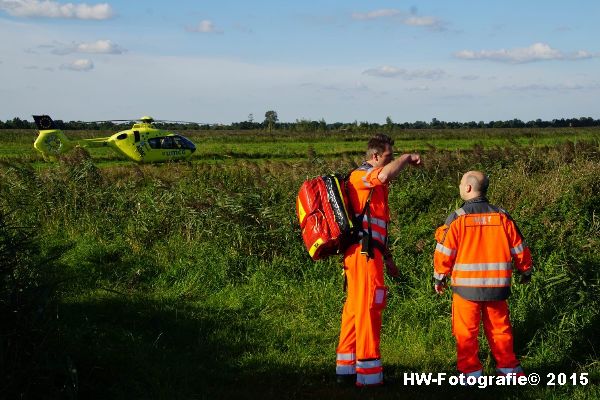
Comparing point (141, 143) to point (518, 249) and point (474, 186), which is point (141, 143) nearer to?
point (474, 186)

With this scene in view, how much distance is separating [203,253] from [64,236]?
3300 millimetres

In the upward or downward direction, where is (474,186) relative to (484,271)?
upward

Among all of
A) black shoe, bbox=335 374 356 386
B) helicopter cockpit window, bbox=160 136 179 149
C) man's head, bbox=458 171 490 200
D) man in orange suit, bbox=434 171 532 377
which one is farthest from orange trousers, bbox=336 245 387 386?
helicopter cockpit window, bbox=160 136 179 149

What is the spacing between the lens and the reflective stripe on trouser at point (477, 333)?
5652 mm

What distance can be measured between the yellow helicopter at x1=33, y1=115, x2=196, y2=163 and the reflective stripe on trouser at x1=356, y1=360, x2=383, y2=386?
25.9 meters

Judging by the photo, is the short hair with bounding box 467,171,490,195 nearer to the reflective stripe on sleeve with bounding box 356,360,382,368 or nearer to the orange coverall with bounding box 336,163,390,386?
the orange coverall with bounding box 336,163,390,386

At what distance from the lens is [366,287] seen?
565 centimetres

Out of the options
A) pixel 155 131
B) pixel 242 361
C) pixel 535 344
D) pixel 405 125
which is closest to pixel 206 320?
pixel 242 361

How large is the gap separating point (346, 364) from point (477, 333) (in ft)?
3.83

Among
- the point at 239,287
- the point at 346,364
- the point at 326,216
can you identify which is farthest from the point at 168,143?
the point at 346,364

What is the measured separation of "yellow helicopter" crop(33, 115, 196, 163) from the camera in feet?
102

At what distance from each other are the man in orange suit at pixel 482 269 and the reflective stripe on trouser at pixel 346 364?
0.92 meters

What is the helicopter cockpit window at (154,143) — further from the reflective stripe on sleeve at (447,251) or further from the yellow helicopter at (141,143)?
the reflective stripe on sleeve at (447,251)

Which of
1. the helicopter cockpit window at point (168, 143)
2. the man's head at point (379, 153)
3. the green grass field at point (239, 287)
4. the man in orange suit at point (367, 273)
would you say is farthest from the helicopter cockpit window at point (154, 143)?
the man's head at point (379, 153)
